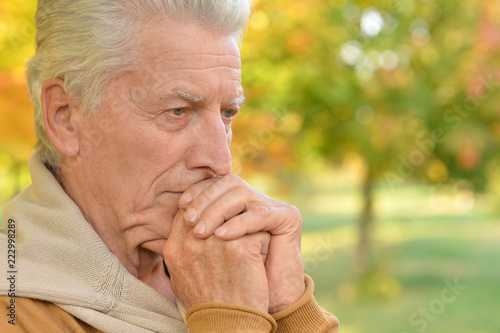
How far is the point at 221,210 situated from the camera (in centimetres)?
162

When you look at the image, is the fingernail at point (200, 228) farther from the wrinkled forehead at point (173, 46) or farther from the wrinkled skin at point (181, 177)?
the wrinkled forehead at point (173, 46)

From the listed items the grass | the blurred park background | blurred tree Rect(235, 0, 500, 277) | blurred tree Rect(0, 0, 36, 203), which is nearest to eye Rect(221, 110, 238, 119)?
blurred tree Rect(0, 0, 36, 203)

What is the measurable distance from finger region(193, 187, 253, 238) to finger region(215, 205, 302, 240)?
0.06ft

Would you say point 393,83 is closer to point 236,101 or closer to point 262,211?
point 236,101

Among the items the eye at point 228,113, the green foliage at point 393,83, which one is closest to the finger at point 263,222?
the eye at point 228,113

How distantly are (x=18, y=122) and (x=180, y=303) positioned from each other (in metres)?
2.26

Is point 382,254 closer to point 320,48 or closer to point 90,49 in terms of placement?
point 320,48

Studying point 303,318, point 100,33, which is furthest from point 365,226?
point 100,33

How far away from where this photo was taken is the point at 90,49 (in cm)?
165

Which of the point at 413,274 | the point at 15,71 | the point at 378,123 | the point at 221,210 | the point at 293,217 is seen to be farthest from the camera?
the point at 413,274

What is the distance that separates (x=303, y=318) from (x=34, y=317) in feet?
2.30

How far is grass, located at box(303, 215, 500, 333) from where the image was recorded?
7.40 m

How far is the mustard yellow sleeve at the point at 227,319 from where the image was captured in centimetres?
151

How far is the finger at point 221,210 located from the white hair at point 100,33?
0.41m
